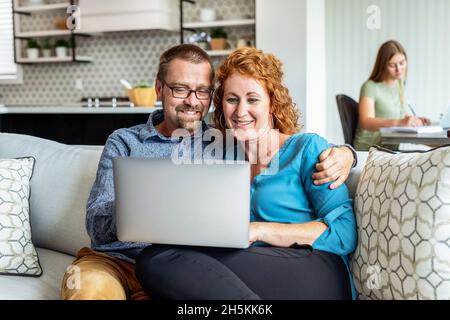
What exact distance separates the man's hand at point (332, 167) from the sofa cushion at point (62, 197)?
0.89 metres

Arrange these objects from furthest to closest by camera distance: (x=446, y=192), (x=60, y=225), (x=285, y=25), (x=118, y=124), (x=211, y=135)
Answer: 1. (x=285, y=25)
2. (x=118, y=124)
3. (x=60, y=225)
4. (x=211, y=135)
5. (x=446, y=192)

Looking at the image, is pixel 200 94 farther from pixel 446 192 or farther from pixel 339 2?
pixel 339 2

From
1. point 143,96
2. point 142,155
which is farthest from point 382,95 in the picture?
point 142,155

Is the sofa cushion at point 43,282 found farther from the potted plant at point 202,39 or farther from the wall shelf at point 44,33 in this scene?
the wall shelf at point 44,33

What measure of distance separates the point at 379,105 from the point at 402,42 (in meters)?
2.26

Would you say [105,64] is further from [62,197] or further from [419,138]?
[62,197]

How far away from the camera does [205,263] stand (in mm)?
1479

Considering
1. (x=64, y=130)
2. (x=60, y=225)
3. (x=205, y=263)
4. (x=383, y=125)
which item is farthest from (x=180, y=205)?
(x=64, y=130)

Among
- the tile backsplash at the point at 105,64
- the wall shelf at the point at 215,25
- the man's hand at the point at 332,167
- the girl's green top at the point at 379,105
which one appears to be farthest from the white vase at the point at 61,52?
the man's hand at the point at 332,167

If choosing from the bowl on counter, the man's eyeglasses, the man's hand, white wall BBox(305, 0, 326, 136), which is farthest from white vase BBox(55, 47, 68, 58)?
the man's hand

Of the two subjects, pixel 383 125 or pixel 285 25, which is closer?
pixel 383 125

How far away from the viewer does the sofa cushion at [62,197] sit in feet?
7.13

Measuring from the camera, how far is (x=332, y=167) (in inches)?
65.9

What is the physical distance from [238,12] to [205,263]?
521 centimetres
